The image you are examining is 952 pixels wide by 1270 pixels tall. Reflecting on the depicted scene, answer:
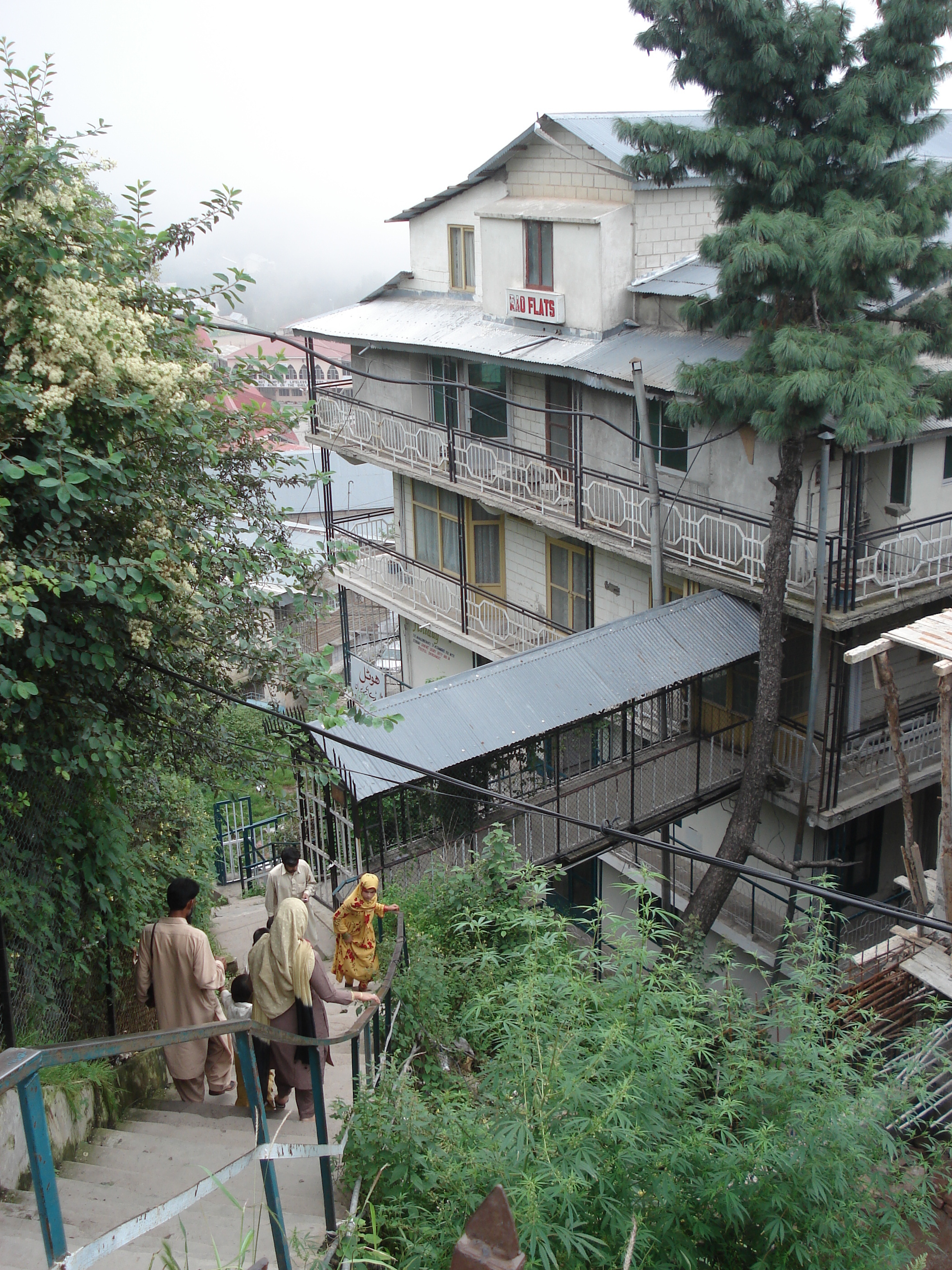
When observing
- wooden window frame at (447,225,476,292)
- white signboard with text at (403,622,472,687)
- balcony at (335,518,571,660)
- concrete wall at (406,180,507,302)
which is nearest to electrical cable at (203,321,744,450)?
wooden window frame at (447,225,476,292)

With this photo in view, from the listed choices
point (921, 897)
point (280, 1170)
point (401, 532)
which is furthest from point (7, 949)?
point (401, 532)

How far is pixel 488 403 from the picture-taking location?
20359mm

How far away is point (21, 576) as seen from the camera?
5258 mm

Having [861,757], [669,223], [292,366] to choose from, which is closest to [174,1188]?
[292,366]

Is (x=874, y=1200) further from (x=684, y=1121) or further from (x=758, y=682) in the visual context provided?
(x=758, y=682)

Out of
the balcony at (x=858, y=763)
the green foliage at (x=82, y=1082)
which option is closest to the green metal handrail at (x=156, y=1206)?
the green foliage at (x=82, y=1082)

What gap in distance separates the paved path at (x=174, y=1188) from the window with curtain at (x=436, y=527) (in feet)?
51.1

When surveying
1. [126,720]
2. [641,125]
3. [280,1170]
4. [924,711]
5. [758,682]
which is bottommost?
[924,711]

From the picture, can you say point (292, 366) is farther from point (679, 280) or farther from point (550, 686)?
point (679, 280)

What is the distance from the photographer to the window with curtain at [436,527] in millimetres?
21953

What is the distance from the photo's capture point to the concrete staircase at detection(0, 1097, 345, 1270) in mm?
4480

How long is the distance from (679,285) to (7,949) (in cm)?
1338

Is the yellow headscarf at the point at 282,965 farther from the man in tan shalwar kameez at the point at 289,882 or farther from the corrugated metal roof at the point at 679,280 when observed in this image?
A: the corrugated metal roof at the point at 679,280

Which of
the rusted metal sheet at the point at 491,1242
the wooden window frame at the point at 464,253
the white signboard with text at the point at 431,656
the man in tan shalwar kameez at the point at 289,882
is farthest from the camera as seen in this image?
the white signboard with text at the point at 431,656
